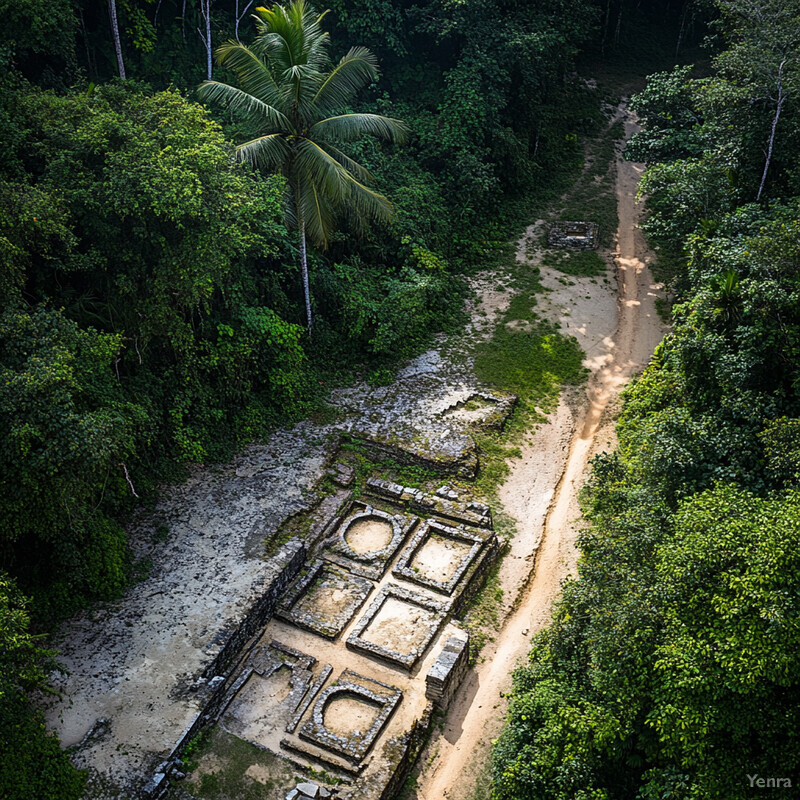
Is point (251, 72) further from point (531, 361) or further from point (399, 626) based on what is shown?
point (399, 626)

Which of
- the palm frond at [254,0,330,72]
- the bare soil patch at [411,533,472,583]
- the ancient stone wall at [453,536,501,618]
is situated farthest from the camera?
the palm frond at [254,0,330,72]

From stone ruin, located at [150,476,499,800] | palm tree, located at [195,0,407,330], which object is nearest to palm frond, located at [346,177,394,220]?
palm tree, located at [195,0,407,330]

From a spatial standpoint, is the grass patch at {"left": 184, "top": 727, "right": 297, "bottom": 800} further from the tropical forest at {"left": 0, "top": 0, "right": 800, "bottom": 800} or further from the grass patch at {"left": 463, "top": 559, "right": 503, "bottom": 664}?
the grass patch at {"left": 463, "top": 559, "right": 503, "bottom": 664}

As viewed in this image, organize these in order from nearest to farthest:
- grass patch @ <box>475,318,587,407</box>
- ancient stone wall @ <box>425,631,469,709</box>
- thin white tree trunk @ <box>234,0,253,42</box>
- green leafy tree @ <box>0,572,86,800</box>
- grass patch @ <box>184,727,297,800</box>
Result: 1. green leafy tree @ <box>0,572,86,800</box>
2. grass patch @ <box>184,727,297,800</box>
3. ancient stone wall @ <box>425,631,469,709</box>
4. grass patch @ <box>475,318,587,407</box>
5. thin white tree trunk @ <box>234,0,253,42</box>

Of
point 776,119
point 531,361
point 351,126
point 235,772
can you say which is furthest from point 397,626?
point 776,119

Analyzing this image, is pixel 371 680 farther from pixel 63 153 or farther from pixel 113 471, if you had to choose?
pixel 63 153

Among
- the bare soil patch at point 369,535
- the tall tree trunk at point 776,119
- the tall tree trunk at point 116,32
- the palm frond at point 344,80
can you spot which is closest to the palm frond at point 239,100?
the palm frond at point 344,80
